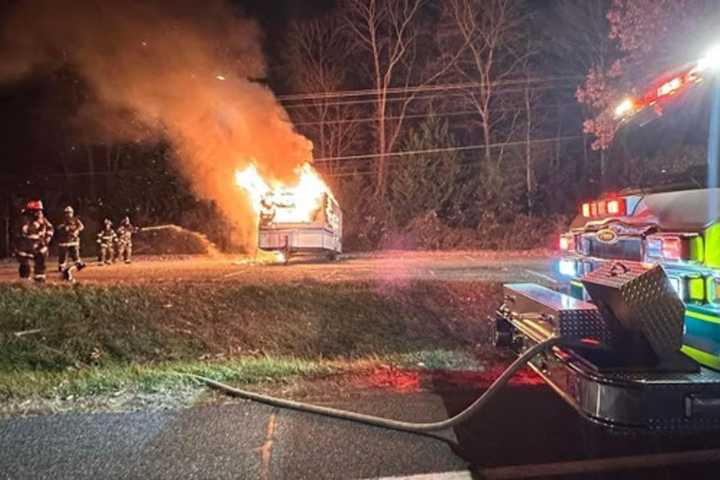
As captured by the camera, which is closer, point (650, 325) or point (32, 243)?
point (650, 325)

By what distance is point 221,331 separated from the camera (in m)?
6.95

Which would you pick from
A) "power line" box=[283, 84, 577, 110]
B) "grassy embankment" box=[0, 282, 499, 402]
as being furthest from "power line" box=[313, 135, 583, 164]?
"grassy embankment" box=[0, 282, 499, 402]

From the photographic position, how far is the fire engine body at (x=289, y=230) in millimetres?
14469

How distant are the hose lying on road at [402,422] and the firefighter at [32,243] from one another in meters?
7.16

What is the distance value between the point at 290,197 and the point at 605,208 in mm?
11566

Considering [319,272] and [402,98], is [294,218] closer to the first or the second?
[319,272]

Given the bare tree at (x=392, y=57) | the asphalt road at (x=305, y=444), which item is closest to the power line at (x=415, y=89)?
the bare tree at (x=392, y=57)

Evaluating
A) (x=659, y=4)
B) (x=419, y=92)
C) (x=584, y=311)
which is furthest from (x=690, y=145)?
(x=419, y=92)

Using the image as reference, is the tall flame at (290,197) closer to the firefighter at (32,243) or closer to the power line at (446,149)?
the firefighter at (32,243)

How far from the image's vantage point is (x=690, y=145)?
3.90 meters

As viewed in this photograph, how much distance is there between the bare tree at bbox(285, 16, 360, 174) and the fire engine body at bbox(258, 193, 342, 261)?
1357cm

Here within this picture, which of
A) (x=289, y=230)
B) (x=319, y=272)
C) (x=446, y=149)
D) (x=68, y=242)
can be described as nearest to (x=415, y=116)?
(x=446, y=149)

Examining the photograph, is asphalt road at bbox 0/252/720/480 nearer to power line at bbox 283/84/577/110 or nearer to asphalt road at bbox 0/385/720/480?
asphalt road at bbox 0/385/720/480

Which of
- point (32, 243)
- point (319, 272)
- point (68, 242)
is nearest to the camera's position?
point (32, 243)
